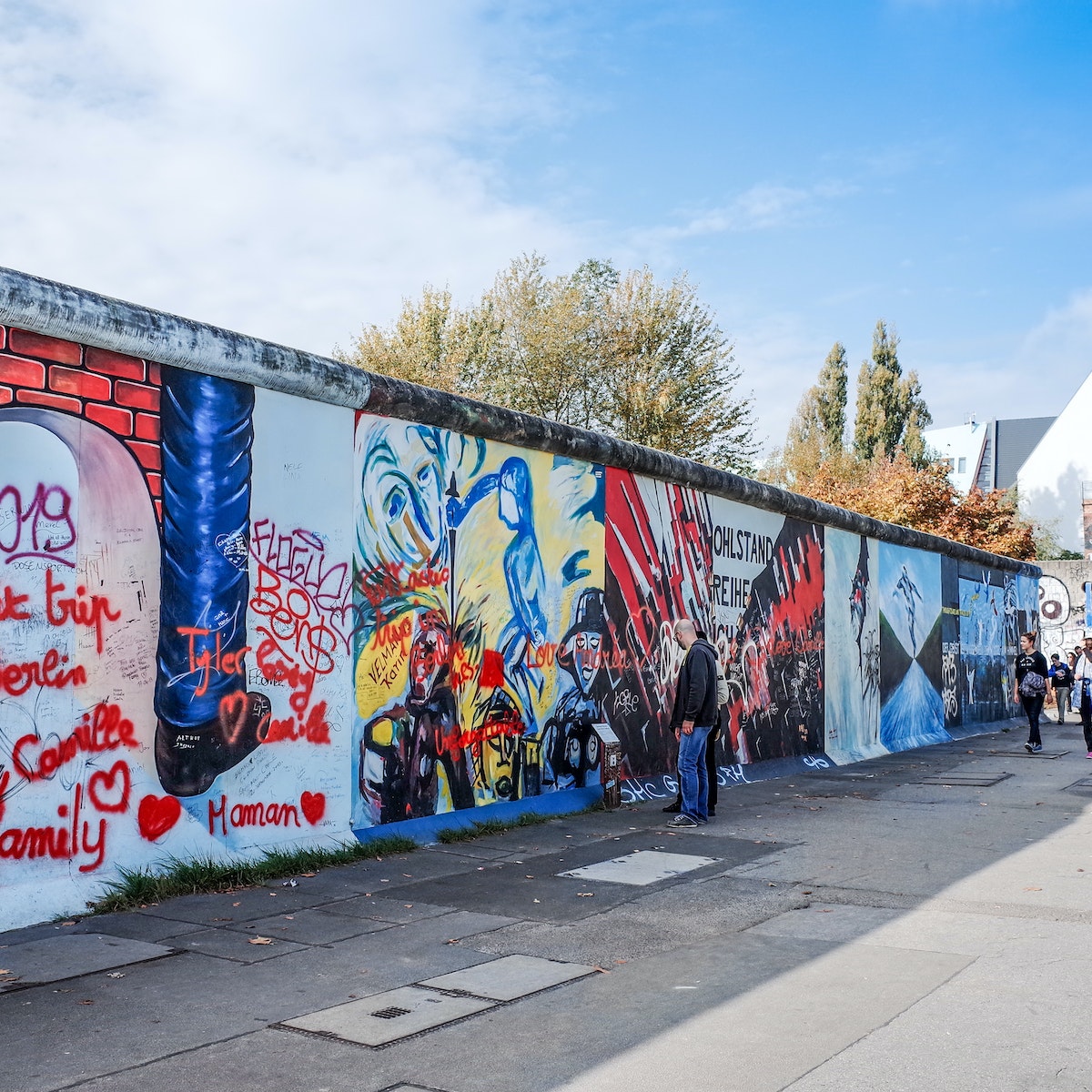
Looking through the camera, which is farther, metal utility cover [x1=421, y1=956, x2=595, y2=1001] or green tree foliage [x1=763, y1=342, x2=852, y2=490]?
green tree foliage [x1=763, y1=342, x2=852, y2=490]

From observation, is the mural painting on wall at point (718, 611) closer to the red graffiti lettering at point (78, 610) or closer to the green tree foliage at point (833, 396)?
the red graffiti lettering at point (78, 610)

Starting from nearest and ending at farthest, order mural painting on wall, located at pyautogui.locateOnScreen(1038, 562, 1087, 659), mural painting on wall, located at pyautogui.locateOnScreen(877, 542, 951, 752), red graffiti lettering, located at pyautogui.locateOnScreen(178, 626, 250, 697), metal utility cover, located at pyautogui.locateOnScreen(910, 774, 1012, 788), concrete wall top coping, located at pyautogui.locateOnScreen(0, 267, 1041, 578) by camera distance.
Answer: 1. concrete wall top coping, located at pyautogui.locateOnScreen(0, 267, 1041, 578)
2. red graffiti lettering, located at pyautogui.locateOnScreen(178, 626, 250, 697)
3. metal utility cover, located at pyautogui.locateOnScreen(910, 774, 1012, 788)
4. mural painting on wall, located at pyautogui.locateOnScreen(877, 542, 951, 752)
5. mural painting on wall, located at pyautogui.locateOnScreen(1038, 562, 1087, 659)

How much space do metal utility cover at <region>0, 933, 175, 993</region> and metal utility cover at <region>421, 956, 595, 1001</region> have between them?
4.97 ft

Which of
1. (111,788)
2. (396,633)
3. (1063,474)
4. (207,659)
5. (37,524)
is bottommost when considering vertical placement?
(111,788)

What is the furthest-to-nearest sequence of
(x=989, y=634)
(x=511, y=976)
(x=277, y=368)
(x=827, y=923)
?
(x=989, y=634) → (x=277, y=368) → (x=827, y=923) → (x=511, y=976)

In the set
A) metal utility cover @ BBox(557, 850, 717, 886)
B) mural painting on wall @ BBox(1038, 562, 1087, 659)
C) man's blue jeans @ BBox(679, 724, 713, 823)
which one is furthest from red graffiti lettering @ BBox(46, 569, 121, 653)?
mural painting on wall @ BBox(1038, 562, 1087, 659)

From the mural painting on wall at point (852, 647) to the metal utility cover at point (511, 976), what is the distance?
38.2 feet

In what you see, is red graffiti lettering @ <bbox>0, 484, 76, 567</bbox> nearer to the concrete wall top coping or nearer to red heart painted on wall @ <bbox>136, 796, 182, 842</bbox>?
the concrete wall top coping

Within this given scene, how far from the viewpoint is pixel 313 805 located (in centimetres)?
833

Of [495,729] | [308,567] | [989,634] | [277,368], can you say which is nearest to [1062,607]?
[989,634]

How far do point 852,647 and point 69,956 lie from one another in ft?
45.9

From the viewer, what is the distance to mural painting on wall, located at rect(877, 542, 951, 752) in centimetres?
1934

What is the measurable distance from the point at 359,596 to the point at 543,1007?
428 centimetres

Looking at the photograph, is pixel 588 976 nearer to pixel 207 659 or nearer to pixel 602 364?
pixel 207 659
